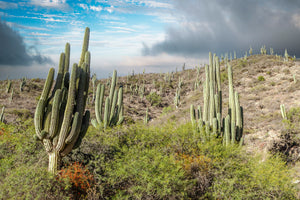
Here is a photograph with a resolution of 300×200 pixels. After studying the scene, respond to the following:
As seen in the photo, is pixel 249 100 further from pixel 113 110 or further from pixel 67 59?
pixel 67 59

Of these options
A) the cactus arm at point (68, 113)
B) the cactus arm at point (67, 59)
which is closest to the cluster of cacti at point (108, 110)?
the cactus arm at point (67, 59)

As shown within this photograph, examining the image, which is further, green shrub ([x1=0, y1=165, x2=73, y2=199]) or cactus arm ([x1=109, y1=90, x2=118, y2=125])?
cactus arm ([x1=109, y1=90, x2=118, y2=125])

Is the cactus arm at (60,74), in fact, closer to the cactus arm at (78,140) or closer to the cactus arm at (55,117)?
the cactus arm at (55,117)

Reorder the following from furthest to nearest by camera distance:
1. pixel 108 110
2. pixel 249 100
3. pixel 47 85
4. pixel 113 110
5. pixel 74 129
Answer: pixel 249 100 → pixel 113 110 → pixel 108 110 → pixel 47 85 → pixel 74 129

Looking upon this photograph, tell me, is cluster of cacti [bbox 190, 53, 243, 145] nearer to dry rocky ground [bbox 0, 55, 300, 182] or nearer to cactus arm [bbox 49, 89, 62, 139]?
dry rocky ground [bbox 0, 55, 300, 182]

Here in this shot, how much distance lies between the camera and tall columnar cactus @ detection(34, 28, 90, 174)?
6.71m

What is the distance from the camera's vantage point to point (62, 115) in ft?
23.3

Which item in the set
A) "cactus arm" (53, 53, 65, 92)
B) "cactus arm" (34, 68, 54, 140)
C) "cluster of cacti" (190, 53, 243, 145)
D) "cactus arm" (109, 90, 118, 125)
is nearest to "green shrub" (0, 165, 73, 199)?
"cactus arm" (34, 68, 54, 140)

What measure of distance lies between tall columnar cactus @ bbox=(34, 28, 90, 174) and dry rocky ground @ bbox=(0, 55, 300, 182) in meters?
8.86

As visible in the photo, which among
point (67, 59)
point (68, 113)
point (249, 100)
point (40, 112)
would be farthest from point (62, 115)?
point (249, 100)

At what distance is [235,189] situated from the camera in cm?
683

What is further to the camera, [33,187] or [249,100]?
[249,100]

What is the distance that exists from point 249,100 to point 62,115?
18.9m

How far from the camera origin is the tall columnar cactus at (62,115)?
22.0 feet
